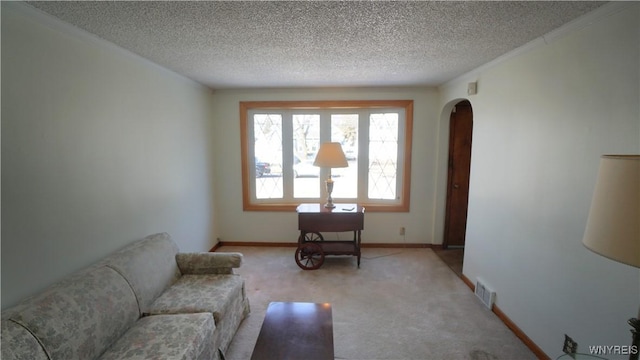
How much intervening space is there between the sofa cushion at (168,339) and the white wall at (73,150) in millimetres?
601

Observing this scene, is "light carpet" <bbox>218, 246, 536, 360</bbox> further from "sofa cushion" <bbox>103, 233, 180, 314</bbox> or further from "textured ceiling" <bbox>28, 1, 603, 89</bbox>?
"textured ceiling" <bbox>28, 1, 603, 89</bbox>

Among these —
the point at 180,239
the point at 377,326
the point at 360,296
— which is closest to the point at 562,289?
the point at 377,326

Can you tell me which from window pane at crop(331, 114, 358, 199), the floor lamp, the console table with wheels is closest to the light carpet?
the console table with wheels

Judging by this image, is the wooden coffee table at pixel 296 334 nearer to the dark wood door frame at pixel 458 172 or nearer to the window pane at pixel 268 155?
the window pane at pixel 268 155

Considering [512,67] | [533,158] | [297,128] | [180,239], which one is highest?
[512,67]

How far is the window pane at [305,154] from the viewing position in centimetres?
415

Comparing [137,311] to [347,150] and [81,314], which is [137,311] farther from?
[347,150]

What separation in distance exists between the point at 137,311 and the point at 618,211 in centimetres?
251

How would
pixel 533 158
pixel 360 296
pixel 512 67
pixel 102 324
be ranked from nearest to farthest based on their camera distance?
1. pixel 102 324
2. pixel 533 158
3. pixel 512 67
4. pixel 360 296

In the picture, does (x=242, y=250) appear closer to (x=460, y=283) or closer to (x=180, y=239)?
(x=180, y=239)

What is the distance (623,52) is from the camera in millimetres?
1483

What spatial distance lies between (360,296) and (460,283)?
118 centimetres

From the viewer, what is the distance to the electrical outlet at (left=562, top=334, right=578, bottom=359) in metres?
1.75

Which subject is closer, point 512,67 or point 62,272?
point 62,272
